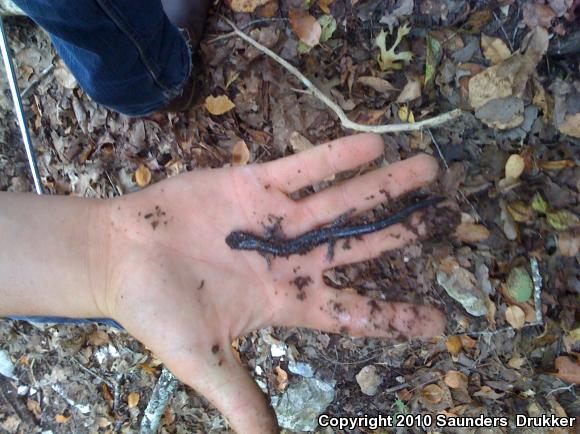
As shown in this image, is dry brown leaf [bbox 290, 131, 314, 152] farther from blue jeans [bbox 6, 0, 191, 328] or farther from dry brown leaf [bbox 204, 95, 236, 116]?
blue jeans [bbox 6, 0, 191, 328]

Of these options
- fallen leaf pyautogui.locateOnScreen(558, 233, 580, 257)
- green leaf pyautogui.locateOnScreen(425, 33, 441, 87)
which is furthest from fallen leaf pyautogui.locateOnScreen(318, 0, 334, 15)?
fallen leaf pyautogui.locateOnScreen(558, 233, 580, 257)

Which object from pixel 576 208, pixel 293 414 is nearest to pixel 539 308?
pixel 576 208

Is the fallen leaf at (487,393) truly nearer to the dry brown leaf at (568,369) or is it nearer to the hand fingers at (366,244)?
the dry brown leaf at (568,369)

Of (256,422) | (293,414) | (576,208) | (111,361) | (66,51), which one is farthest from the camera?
(111,361)

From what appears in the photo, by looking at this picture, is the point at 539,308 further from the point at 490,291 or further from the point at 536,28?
the point at 536,28

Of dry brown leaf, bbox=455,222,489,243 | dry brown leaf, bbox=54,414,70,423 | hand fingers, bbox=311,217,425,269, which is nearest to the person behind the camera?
hand fingers, bbox=311,217,425,269

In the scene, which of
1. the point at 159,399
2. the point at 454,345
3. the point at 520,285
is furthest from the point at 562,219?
the point at 159,399
